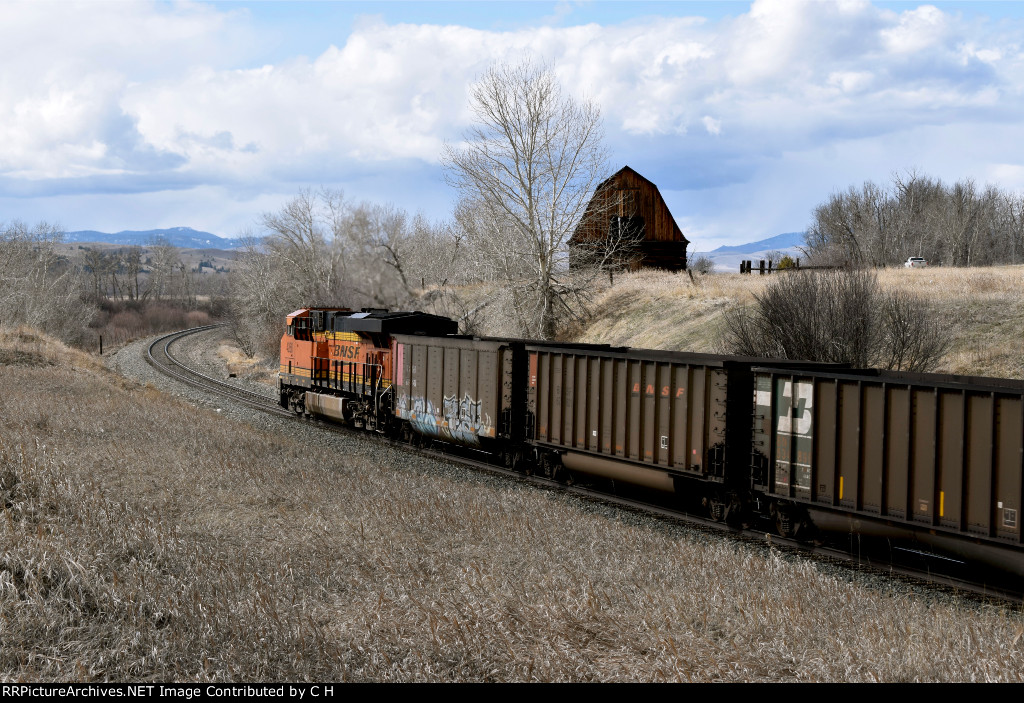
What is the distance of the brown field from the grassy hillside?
1909 centimetres

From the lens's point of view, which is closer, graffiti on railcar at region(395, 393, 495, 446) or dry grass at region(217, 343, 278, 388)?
graffiti on railcar at region(395, 393, 495, 446)

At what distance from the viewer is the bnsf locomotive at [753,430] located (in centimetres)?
1031

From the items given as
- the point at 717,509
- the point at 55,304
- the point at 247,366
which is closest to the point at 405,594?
the point at 717,509

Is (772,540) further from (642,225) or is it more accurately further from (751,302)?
(642,225)

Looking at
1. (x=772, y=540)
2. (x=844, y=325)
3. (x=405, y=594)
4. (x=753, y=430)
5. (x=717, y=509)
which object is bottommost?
(x=772, y=540)

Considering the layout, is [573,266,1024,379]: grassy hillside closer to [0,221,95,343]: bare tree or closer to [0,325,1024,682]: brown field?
[0,325,1024,682]: brown field

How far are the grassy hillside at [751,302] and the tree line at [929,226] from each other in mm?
37760

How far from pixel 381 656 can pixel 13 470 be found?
878 centimetres

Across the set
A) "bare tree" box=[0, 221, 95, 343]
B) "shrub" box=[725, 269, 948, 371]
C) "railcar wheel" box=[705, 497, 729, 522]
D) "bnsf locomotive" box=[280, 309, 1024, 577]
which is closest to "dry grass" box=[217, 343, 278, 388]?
"bare tree" box=[0, 221, 95, 343]

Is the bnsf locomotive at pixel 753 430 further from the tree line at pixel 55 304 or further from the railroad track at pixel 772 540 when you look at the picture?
the tree line at pixel 55 304

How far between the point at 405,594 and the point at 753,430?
23.0ft

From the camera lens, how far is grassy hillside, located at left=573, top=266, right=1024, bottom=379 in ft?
89.6

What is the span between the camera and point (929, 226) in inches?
3627
